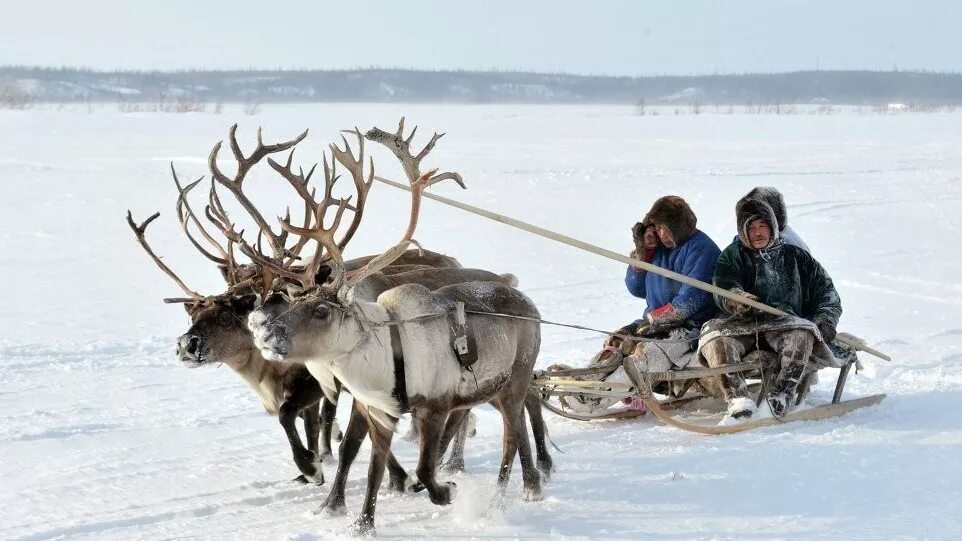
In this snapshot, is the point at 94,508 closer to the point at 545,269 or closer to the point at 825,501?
the point at 825,501

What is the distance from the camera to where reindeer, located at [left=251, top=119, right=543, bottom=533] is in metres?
6.04

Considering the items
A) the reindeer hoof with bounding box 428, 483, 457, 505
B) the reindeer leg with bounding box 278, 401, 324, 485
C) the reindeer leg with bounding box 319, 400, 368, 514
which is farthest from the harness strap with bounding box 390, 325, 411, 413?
the reindeer leg with bounding box 278, 401, 324, 485

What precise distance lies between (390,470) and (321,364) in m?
1.02

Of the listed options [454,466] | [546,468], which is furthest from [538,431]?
[454,466]

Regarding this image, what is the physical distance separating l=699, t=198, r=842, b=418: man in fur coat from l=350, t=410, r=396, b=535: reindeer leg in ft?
8.80

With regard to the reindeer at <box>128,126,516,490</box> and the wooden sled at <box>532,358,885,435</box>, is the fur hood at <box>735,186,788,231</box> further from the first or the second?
the reindeer at <box>128,126,516,490</box>

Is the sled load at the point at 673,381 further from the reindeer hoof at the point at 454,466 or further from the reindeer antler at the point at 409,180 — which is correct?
the reindeer antler at the point at 409,180

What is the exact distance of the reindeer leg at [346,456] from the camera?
6598 mm

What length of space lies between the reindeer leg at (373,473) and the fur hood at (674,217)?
306 cm

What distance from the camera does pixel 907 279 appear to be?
15.1 m

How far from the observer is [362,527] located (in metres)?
6.18

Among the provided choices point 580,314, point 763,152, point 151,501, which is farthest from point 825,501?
point 763,152

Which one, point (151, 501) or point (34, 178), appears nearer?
point (151, 501)

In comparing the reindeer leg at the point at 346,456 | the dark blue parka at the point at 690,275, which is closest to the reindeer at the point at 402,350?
the reindeer leg at the point at 346,456
